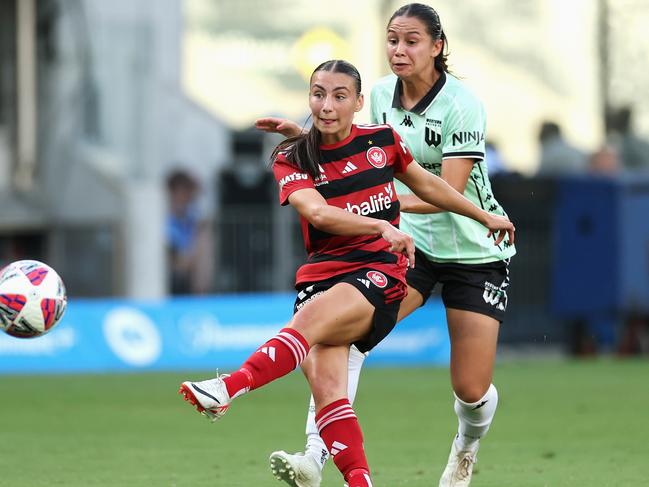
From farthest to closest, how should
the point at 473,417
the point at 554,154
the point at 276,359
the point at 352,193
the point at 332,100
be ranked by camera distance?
the point at 554,154, the point at 473,417, the point at 352,193, the point at 332,100, the point at 276,359

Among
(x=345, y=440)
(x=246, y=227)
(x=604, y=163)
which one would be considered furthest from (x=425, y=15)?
(x=246, y=227)

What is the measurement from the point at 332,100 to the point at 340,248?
2.29ft

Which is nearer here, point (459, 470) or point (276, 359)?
point (276, 359)

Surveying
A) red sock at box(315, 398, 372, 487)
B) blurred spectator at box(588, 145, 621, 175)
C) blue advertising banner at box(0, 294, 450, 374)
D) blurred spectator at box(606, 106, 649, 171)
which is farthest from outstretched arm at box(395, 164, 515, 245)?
blurred spectator at box(606, 106, 649, 171)

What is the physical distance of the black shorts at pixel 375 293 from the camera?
23.8 ft

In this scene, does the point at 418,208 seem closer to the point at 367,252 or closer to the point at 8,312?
Result: the point at 367,252

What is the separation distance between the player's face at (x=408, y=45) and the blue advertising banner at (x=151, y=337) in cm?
1025

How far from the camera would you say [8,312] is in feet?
26.8

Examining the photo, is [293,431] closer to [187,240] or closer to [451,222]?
[451,222]

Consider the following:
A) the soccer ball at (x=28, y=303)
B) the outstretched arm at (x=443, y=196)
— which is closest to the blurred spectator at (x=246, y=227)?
the soccer ball at (x=28, y=303)

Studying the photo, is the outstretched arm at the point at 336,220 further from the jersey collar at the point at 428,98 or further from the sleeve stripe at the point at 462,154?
the jersey collar at the point at 428,98

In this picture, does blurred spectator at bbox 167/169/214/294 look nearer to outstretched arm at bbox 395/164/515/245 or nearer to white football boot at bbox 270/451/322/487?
outstretched arm at bbox 395/164/515/245

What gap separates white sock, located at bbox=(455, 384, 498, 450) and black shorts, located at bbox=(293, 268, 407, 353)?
3.22 ft

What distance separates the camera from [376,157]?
24.3 feet
